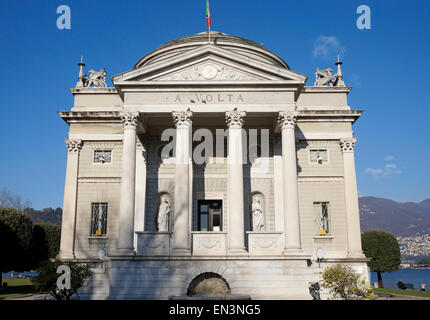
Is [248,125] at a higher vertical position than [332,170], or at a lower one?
higher

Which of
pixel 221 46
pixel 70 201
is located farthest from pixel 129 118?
pixel 221 46

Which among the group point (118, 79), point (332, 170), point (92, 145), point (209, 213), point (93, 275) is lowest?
point (93, 275)

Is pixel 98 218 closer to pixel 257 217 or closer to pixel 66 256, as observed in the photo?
pixel 66 256

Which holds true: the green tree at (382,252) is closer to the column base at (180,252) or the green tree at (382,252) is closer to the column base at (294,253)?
→ the column base at (294,253)

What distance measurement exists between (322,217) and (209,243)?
343 inches

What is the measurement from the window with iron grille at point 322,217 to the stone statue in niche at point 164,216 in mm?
9348

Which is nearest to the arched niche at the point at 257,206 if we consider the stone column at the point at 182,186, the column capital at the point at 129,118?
the stone column at the point at 182,186

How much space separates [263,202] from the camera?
26.4m

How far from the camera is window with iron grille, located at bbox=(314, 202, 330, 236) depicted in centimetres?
2628

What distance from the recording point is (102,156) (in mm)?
27625

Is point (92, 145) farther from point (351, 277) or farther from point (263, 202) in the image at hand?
point (351, 277)

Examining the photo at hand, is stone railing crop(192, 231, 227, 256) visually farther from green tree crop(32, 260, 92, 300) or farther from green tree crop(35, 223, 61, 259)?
green tree crop(35, 223, 61, 259)

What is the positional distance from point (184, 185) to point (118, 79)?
701 centimetres

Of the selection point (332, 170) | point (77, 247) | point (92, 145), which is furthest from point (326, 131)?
point (77, 247)
